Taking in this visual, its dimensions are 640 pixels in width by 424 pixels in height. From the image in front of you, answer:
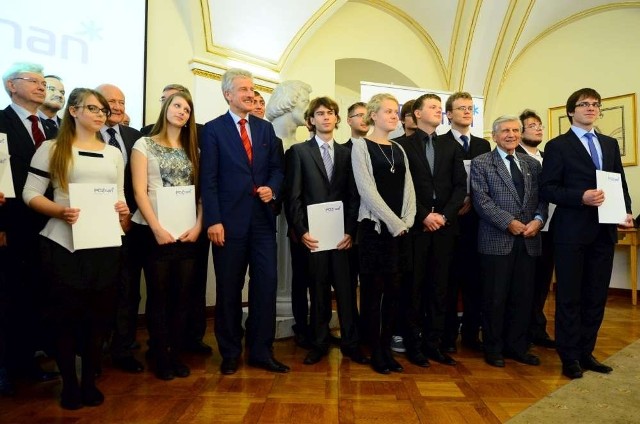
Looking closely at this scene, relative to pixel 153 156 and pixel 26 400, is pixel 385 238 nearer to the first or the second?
pixel 153 156

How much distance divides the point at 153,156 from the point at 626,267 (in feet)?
19.0

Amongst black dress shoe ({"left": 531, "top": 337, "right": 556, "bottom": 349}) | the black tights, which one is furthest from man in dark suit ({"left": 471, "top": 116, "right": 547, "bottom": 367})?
the black tights

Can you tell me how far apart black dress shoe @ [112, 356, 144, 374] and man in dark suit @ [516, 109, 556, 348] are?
239 centimetres

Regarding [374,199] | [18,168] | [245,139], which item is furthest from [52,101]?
[374,199]

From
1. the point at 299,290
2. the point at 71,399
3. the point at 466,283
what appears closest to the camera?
the point at 71,399

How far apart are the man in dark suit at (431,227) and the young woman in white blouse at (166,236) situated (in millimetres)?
1182

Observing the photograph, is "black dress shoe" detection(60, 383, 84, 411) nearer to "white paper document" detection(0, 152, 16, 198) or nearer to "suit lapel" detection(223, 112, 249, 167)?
"white paper document" detection(0, 152, 16, 198)

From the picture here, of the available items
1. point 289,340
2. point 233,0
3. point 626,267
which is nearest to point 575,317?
point 289,340

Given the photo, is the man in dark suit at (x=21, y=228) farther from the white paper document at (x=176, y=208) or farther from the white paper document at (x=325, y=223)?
the white paper document at (x=325, y=223)

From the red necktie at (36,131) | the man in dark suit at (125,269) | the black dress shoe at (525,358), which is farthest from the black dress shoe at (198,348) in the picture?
the black dress shoe at (525,358)

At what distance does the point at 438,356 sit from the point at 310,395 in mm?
890

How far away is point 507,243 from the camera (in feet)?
8.87

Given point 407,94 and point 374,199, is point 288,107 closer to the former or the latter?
point 374,199

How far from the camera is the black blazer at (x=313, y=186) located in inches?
104
